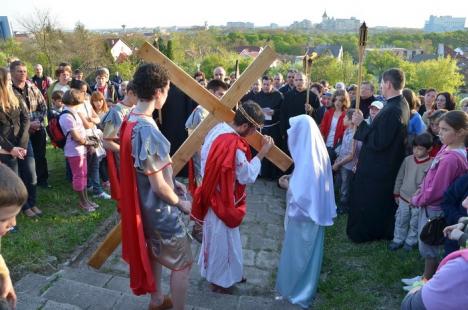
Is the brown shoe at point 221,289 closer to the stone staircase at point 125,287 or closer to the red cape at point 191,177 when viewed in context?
the stone staircase at point 125,287

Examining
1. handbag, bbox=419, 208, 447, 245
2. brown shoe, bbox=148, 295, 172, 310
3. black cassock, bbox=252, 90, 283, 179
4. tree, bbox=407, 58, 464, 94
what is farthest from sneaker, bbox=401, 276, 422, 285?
tree, bbox=407, 58, 464, 94

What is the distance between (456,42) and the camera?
94.4m

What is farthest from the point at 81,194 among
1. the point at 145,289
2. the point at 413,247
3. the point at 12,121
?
the point at 413,247

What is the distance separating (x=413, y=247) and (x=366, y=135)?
1.41 metres

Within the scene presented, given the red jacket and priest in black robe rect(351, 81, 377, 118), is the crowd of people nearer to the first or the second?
the red jacket

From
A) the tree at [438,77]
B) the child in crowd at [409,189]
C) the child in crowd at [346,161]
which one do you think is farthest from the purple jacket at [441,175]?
the tree at [438,77]

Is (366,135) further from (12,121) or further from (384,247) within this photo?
(12,121)

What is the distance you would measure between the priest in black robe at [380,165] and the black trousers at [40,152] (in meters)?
4.75

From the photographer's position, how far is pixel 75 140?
218 inches

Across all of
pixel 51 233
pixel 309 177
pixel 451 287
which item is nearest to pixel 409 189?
pixel 309 177

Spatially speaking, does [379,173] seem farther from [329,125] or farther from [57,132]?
[57,132]

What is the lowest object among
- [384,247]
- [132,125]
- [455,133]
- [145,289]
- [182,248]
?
[384,247]

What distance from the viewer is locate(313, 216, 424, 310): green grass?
381cm

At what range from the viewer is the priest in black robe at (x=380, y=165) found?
15.4 ft
